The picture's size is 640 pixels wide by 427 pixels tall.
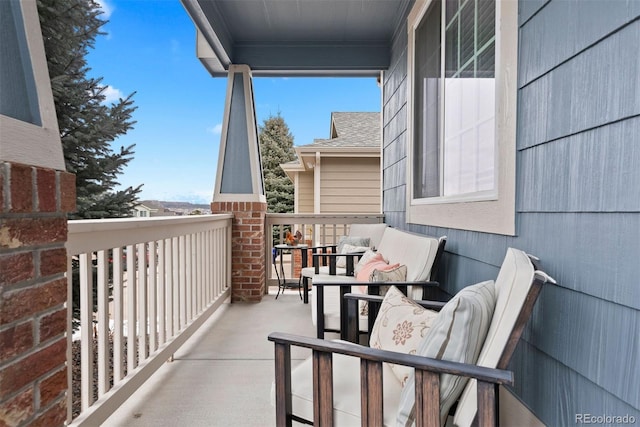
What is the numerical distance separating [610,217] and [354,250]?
9.18 feet

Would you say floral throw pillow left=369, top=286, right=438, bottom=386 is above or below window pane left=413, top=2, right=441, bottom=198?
below

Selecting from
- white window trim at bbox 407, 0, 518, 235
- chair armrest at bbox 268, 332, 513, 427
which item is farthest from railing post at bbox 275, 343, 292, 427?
white window trim at bbox 407, 0, 518, 235

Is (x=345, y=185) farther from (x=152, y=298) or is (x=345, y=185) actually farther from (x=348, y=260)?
(x=152, y=298)

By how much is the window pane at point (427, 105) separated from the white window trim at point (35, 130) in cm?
228

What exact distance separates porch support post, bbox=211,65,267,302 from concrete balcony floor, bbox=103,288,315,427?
80 centimetres

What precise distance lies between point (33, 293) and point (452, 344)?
4.01ft

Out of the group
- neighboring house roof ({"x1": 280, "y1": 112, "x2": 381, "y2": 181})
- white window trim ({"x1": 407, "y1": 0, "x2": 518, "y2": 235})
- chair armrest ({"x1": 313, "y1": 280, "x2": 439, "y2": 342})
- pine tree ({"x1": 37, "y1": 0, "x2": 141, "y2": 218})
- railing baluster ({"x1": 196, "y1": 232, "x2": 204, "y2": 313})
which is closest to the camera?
white window trim ({"x1": 407, "y1": 0, "x2": 518, "y2": 235})

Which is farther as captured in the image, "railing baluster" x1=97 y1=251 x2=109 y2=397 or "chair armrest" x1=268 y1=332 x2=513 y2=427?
"railing baluster" x1=97 y1=251 x2=109 y2=397

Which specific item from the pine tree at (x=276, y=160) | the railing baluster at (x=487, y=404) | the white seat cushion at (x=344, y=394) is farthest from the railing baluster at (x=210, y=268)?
the pine tree at (x=276, y=160)

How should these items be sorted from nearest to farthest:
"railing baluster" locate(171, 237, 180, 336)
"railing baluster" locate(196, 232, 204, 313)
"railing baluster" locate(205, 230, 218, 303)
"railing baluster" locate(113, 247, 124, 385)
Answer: "railing baluster" locate(113, 247, 124, 385) → "railing baluster" locate(171, 237, 180, 336) → "railing baluster" locate(196, 232, 204, 313) → "railing baluster" locate(205, 230, 218, 303)

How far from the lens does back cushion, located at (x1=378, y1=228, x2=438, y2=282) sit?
91.6 inches

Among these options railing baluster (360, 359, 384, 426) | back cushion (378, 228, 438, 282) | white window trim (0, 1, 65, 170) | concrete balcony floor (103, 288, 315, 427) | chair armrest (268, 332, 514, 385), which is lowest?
concrete balcony floor (103, 288, 315, 427)

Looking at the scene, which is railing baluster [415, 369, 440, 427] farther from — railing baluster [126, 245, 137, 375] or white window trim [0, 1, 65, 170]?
railing baluster [126, 245, 137, 375]

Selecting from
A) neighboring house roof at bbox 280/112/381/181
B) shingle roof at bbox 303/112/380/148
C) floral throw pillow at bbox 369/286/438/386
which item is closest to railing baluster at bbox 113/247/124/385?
floral throw pillow at bbox 369/286/438/386
